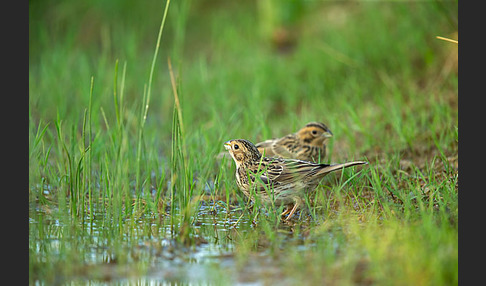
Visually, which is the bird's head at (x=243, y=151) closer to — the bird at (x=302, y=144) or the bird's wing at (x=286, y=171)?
the bird's wing at (x=286, y=171)

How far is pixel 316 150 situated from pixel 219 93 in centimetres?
259

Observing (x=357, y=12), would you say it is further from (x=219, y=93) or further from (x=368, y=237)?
(x=368, y=237)

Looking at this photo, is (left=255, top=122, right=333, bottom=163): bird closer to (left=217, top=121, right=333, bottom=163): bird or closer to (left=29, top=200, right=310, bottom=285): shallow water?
(left=217, top=121, right=333, bottom=163): bird

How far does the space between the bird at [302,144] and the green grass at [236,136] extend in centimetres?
23

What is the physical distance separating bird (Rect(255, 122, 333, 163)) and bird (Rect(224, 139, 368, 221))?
1.04m

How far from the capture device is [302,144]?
282 inches

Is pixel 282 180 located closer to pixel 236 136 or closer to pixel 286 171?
pixel 286 171

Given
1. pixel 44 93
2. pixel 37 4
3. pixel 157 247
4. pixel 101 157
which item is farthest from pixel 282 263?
pixel 37 4

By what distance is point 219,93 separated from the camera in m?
9.37

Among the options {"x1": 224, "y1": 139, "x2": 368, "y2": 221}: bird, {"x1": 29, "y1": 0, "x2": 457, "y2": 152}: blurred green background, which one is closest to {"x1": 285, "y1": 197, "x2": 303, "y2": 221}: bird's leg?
{"x1": 224, "y1": 139, "x2": 368, "y2": 221}: bird

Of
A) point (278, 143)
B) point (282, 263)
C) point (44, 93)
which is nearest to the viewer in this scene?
point (282, 263)

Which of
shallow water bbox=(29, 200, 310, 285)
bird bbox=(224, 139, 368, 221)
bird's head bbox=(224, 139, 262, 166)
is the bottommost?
shallow water bbox=(29, 200, 310, 285)

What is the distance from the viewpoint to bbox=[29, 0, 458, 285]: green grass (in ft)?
14.4

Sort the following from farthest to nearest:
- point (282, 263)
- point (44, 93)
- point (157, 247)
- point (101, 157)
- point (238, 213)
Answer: point (44, 93) < point (101, 157) < point (238, 213) < point (157, 247) < point (282, 263)
